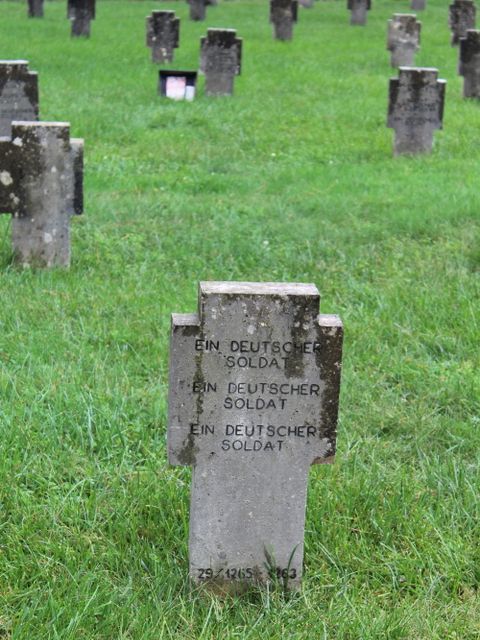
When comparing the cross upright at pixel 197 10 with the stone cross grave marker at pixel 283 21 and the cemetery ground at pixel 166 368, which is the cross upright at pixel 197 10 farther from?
the cemetery ground at pixel 166 368

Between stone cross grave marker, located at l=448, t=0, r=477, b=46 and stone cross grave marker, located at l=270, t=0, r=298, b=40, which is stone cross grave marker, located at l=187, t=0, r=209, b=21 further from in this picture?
stone cross grave marker, located at l=448, t=0, r=477, b=46

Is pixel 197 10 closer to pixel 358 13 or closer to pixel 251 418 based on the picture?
pixel 358 13

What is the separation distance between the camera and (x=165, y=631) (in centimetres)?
346

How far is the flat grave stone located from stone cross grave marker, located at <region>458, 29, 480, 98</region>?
153 inches

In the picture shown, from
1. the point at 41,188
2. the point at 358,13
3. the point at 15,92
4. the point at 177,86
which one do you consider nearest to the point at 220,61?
the point at 177,86

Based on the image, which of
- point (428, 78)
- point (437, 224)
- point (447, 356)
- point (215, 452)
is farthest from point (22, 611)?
point (428, 78)

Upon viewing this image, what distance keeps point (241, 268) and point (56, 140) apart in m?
1.52

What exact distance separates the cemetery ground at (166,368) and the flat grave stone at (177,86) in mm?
2181

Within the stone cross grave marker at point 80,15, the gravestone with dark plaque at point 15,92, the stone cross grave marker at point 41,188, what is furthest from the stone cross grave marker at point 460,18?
the stone cross grave marker at point 41,188

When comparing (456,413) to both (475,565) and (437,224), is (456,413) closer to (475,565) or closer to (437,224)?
(475,565)

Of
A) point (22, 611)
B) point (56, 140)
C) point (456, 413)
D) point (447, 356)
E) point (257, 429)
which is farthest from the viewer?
point (56, 140)

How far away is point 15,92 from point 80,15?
12.9 meters

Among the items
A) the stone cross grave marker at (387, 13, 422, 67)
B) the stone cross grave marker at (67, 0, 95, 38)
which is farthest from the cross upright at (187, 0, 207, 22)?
the stone cross grave marker at (387, 13, 422, 67)

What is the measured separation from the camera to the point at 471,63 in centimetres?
1658
